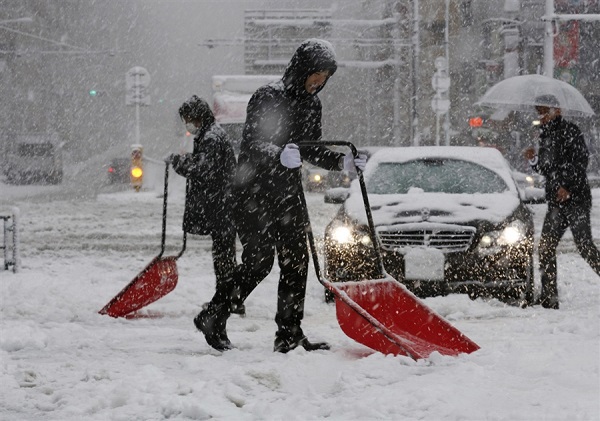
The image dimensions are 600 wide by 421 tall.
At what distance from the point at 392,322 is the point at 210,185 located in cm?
197

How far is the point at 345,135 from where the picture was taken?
188 feet

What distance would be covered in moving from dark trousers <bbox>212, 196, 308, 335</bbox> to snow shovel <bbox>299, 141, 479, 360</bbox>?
9cm

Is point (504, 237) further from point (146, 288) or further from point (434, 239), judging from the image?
point (146, 288)

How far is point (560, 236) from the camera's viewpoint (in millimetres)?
7359

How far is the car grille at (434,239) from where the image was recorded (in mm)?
7172

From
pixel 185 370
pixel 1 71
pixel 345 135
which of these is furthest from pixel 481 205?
pixel 345 135

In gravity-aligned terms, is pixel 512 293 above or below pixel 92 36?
below

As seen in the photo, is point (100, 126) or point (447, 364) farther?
point (100, 126)

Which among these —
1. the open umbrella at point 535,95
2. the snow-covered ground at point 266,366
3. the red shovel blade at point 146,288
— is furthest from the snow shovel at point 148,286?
the open umbrella at point 535,95

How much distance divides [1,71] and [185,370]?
46627mm

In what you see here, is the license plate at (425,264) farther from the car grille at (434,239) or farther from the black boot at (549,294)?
the black boot at (549,294)

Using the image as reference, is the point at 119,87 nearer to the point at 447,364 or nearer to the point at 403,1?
the point at 403,1

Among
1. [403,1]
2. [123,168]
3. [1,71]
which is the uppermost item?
[403,1]

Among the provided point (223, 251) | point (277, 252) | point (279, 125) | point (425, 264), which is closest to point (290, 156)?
point (279, 125)
